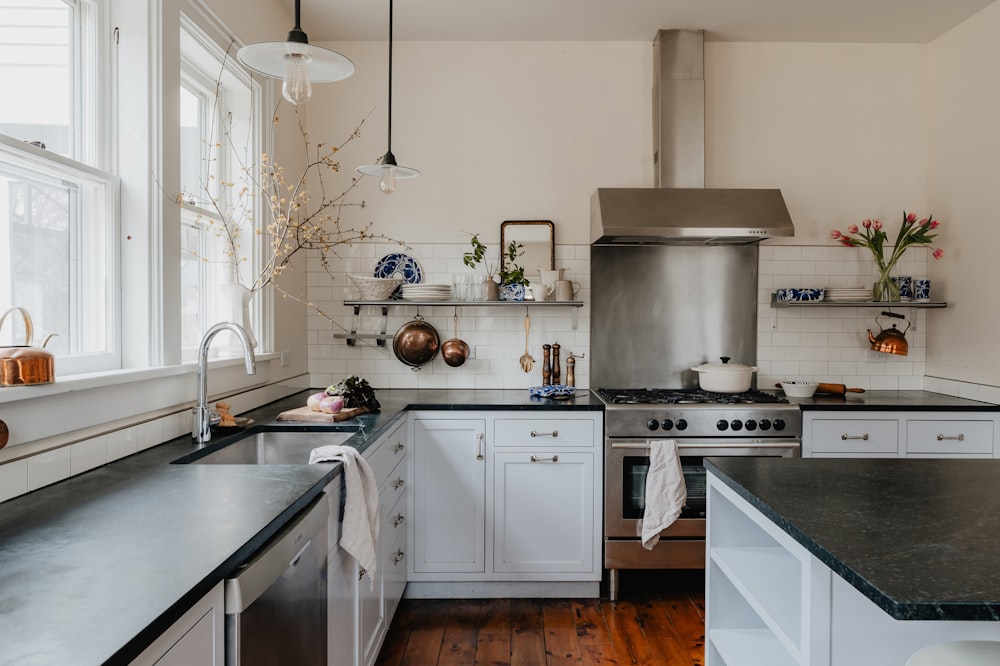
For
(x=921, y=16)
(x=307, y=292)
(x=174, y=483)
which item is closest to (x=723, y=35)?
(x=921, y=16)

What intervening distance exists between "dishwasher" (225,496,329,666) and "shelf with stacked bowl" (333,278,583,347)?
6.54ft

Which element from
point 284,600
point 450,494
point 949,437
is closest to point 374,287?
point 450,494

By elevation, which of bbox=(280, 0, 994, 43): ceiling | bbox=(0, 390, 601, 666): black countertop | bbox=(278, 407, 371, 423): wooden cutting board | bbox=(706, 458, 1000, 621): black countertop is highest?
bbox=(280, 0, 994, 43): ceiling

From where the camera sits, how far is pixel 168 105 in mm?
2262

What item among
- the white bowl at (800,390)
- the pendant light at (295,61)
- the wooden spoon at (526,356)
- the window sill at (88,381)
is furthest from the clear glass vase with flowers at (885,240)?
the window sill at (88,381)

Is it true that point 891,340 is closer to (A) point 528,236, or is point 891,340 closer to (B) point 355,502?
(A) point 528,236

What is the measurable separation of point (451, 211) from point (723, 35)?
6.44ft

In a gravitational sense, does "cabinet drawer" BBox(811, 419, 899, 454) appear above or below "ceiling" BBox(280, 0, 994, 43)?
below

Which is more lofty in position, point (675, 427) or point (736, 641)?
point (675, 427)

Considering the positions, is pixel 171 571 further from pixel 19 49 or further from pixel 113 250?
pixel 19 49

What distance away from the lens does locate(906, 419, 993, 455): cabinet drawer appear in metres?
3.29

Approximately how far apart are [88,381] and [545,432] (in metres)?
2.06

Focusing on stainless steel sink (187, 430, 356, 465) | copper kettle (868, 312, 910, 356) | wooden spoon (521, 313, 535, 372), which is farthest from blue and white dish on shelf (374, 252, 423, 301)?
copper kettle (868, 312, 910, 356)

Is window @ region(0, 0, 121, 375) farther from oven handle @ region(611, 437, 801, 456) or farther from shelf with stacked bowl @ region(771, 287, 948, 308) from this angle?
shelf with stacked bowl @ region(771, 287, 948, 308)
